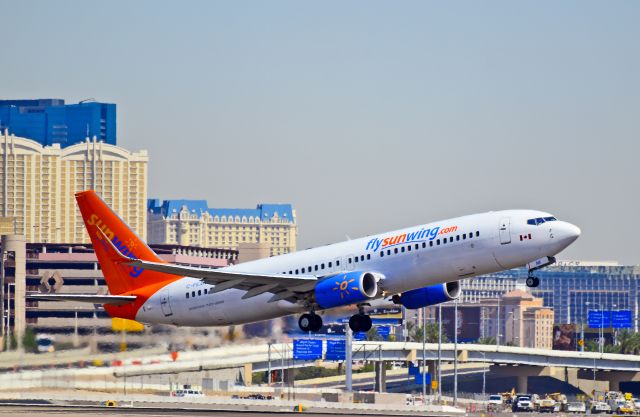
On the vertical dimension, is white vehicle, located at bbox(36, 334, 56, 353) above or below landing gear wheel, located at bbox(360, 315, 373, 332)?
below

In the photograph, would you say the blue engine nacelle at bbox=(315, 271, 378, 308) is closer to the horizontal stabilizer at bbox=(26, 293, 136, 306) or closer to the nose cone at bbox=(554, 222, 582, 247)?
the nose cone at bbox=(554, 222, 582, 247)

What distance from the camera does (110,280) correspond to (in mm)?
93375

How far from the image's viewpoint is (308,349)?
522 ft

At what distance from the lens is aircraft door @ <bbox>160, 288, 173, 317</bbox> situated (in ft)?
294

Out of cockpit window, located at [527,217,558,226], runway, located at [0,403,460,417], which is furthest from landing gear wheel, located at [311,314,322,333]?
cockpit window, located at [527,217,558,226]

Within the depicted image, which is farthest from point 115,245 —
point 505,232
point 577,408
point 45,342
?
point 577,408

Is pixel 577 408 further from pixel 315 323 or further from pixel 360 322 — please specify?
pixel 315 323

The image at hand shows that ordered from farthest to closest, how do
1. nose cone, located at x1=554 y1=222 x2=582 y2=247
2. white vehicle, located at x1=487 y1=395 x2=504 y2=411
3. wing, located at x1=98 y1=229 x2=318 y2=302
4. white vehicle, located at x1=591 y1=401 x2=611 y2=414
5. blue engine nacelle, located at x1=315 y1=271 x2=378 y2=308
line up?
white vehicle, located at x1=487 y1=395 x2=504 y2=411
white vehicle, located at x1=591 y1=401 x2=611 y2=414
wing, located at x1=98 y1=229 x2=318 y2=302
blue engine nacelle, located at x1=315 y1=271 x2=378 y2=308
nose cone, located at x1=554 y1=222 x2=582 y2=247

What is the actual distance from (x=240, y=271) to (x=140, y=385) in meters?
16.7

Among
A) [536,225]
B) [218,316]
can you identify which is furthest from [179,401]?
[536,225]

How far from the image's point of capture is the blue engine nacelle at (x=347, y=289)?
80.2 meters

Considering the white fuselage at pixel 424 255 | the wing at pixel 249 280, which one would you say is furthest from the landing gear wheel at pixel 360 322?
the wing at pixel 249 280

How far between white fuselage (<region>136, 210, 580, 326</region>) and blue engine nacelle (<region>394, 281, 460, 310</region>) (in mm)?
4434

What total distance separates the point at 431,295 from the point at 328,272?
6.63 meters
